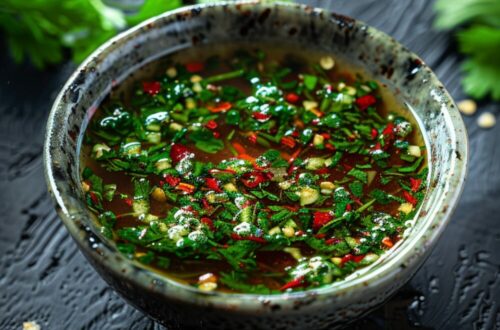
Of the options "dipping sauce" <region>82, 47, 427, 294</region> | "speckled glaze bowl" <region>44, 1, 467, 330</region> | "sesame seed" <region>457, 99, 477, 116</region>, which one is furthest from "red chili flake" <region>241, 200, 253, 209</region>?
"sesame seed" <region>457, 99, 477, 116</region>

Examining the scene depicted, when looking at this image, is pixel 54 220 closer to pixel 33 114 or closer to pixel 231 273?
pixel 33 114

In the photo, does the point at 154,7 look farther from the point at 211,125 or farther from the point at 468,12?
the point at 468,12

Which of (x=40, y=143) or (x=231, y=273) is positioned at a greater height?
(x=231, y=273)

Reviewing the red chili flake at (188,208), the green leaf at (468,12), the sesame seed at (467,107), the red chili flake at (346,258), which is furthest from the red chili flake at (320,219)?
the green leaf at (468,12)

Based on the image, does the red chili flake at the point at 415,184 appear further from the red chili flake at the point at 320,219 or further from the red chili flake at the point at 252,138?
the red chili flake at the point at 252,138

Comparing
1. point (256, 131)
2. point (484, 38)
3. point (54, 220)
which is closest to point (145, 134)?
point (256, 131)

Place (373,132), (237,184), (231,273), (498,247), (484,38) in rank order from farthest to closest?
(484,38), (498,247), (373,132), (237,184), (231,273)
